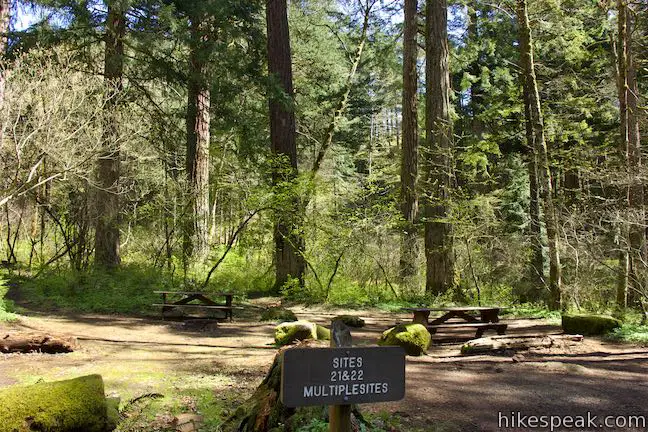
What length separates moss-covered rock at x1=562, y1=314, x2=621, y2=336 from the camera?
9.09 m

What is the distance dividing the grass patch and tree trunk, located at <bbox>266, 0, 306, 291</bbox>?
7570 mm

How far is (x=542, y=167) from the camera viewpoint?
498 inches

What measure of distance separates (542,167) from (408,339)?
22.7 feet

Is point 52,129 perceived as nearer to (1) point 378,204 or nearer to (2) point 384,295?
(1) point 378,204

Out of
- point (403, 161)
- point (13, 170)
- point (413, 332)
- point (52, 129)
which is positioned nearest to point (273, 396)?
point (413, 332)

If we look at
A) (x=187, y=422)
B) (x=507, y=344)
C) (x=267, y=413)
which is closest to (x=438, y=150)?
(x=507, y=344)

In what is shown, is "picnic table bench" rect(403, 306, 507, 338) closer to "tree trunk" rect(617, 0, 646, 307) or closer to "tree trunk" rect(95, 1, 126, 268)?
"tree trunk" rect(617, 0, 646, 307)

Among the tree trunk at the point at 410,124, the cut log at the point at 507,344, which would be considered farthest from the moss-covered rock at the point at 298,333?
the tree trunk at the point at 410,124

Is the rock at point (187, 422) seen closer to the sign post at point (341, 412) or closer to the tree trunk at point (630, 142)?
the sign post at point (341, 412)

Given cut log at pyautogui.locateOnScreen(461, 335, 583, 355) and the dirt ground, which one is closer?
the dirt ground

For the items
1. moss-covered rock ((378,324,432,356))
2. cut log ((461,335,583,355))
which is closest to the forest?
cut log ((461,335,583,355))

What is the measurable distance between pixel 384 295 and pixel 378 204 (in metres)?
2.47

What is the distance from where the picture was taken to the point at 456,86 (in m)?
24.2

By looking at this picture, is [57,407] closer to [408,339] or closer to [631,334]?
[408,339]
